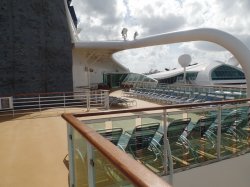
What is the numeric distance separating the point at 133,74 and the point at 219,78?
1616 cm

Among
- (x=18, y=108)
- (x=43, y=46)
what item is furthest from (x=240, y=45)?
(x=18, y=108)

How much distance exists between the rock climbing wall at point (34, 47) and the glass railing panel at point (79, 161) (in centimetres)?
931

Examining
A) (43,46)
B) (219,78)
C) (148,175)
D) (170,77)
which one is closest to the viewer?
(148,175)

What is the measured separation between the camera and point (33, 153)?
5023 mm

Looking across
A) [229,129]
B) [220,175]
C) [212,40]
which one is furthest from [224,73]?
[220,175]

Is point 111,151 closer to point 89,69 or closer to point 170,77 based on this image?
point 89,69

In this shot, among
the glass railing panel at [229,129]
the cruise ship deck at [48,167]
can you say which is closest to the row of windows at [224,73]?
the glass railing panel at [229,129]

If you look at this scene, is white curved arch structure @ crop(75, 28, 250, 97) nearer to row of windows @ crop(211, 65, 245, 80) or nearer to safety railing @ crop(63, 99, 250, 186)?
safety railing @ crop(63, 99, 250, 186)

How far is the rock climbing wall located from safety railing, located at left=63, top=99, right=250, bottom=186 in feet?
27.1

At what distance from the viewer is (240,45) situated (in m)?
9.53

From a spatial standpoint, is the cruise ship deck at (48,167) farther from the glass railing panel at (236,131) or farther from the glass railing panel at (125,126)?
the glass railing panel at (125,126)

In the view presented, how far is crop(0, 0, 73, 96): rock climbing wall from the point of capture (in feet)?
34.8

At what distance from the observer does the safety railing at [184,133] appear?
345 cm

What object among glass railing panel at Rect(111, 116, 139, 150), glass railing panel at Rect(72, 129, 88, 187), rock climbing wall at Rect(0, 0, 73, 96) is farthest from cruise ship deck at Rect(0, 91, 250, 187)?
rock climbing wall at Rect(0, 0, 73, 96)
